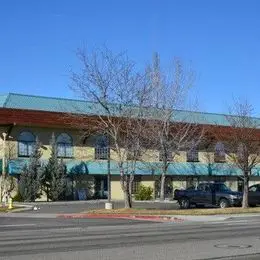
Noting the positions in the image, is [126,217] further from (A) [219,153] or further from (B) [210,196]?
(A) [219,153]

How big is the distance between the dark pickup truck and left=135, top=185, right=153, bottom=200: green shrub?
42.8 feet

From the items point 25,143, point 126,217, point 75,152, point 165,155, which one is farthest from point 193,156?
point 126,217

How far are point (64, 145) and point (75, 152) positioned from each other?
1.11 m

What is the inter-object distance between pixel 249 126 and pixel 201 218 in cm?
1163

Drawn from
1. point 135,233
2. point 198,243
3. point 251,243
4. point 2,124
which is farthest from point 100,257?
point 2,124

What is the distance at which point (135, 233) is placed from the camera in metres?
19.7

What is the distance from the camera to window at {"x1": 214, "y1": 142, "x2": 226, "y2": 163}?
167 feet

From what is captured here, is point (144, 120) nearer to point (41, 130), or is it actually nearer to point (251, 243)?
point (41, 130)

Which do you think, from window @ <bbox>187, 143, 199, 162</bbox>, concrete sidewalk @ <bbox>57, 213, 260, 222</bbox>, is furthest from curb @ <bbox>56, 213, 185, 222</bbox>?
window @ <bbox>187, 143, 199, 162</bbox>

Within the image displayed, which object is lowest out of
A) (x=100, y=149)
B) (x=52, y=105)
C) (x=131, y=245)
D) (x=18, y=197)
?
(x=131, y=245)

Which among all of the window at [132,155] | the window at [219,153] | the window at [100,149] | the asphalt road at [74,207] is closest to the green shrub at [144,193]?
the window at [100,149]

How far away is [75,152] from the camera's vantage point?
50531 millimetres

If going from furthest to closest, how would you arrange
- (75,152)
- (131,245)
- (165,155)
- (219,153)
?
(219,153), (75,152), (165,155), (131,245)

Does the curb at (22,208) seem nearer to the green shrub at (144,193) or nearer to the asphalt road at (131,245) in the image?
the green shrub at (144,193)
